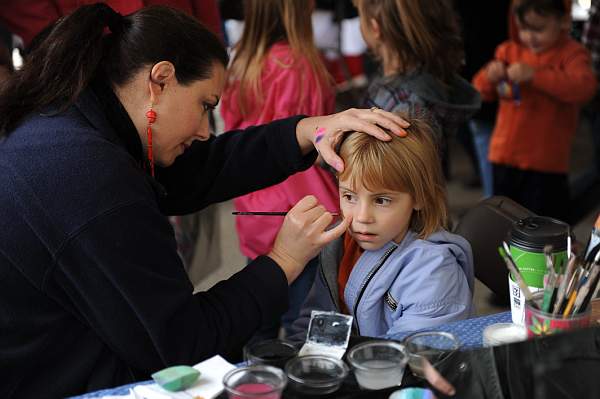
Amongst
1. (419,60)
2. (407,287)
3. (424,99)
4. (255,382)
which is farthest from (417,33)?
(255,382)

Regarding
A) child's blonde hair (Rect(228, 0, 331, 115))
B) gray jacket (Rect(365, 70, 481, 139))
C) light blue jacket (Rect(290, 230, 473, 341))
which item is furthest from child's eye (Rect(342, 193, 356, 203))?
child's blonde hair (Rect(228, 0, 331, 115))

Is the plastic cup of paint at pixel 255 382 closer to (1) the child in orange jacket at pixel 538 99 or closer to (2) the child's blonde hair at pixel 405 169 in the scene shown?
(2) the child's blonde hair at pixel 405 169

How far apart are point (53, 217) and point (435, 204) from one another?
716 millimetres

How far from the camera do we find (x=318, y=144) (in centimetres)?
158

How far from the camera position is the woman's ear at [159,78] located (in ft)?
4.38

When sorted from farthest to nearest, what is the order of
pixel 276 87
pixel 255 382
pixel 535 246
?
1. pixel 276 87
2. pixel 535 246
3. pixel 255 382

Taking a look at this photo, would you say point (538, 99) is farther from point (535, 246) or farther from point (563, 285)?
point (563, 285)

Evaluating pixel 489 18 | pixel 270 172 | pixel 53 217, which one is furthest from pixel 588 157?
pixel 53 217

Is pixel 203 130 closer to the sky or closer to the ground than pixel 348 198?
closer to the sky

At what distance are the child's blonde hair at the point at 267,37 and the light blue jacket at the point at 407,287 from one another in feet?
2.84

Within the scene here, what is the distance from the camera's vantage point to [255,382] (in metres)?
1.04

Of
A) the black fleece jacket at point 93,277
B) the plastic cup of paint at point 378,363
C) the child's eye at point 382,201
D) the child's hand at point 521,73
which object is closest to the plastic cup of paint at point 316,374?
the plastic cup of paint at point 378,363

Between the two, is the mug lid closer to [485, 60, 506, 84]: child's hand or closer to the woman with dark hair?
the woman with dark hair

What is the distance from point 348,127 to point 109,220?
0.54m
